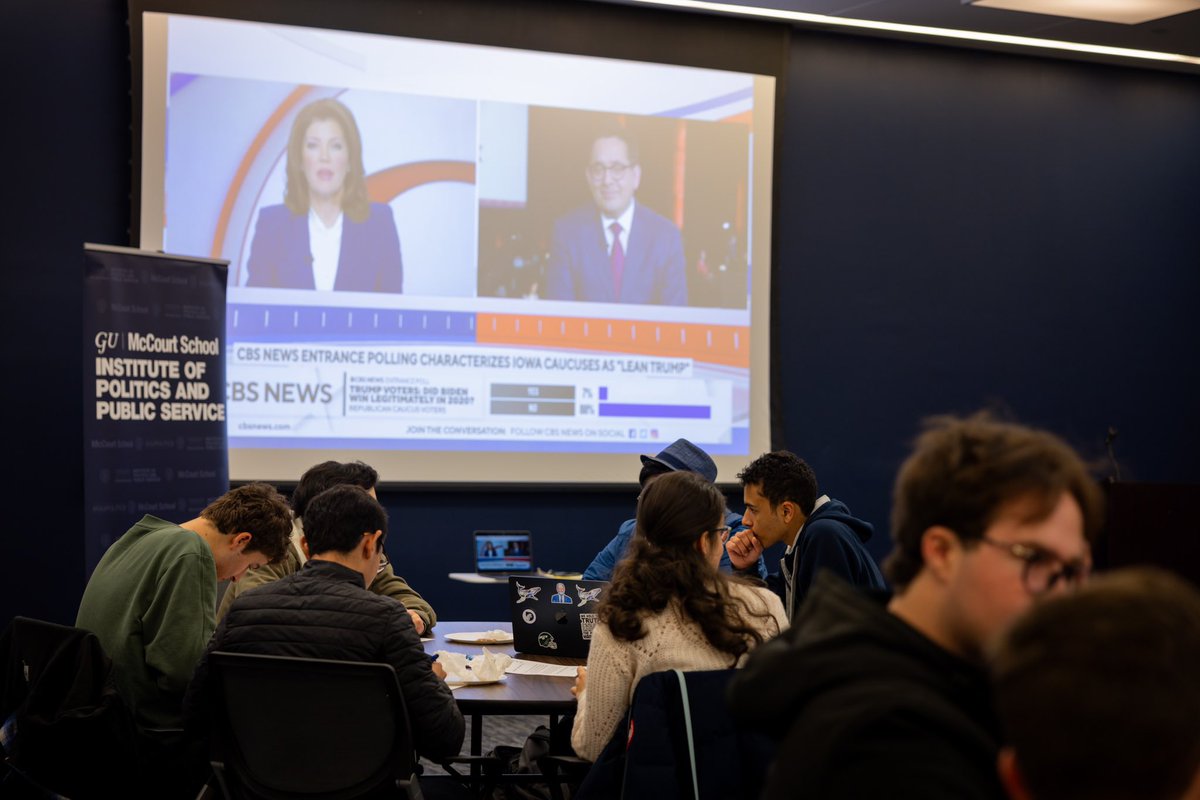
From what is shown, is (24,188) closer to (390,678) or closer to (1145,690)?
(390,678)

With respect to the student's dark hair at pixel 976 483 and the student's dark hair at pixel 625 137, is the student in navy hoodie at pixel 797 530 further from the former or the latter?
the student's dark hair at pixel 625 137

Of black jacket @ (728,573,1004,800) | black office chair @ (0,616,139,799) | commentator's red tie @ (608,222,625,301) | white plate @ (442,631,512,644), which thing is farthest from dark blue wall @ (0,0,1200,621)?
black jacket @ (728,573,1004,800)

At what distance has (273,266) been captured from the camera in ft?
18.3

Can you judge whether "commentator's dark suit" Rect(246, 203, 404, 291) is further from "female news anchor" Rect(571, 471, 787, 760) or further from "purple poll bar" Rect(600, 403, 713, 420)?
"female news anchor" Rect(571, 471, 787, 760)

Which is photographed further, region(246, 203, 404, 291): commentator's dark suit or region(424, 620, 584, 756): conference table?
region(246, 203, 404, 291): commentator's dark suit

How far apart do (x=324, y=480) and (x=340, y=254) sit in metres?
2.14

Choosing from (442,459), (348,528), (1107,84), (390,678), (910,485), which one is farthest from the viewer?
(1107,84)

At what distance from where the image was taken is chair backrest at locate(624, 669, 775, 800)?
219 cm

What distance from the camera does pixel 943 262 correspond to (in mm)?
6688

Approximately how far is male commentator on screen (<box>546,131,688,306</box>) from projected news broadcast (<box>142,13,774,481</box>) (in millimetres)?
11

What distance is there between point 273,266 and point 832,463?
3163 millimetres

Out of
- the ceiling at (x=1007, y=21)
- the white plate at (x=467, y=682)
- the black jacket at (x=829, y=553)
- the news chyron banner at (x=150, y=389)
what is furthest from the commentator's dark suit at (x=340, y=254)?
the white plate at (x=467, y=682)

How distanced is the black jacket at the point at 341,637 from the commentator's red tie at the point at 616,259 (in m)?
3.66

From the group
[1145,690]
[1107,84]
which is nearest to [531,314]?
[1107,84]
